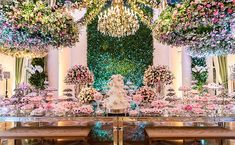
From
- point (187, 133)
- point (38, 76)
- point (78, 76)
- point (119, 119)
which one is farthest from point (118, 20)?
point (187, 133)

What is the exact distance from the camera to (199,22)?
5043mm

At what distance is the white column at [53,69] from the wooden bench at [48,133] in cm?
805

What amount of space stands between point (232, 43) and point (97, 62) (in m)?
6.93

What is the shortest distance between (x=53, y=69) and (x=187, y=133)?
9126mm

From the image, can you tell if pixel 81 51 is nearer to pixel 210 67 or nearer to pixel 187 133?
pixel 210 67

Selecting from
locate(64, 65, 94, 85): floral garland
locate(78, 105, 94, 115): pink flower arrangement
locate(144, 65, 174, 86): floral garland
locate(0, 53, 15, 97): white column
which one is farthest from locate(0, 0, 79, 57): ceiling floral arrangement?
locate(0, 53, 15, 97): white column

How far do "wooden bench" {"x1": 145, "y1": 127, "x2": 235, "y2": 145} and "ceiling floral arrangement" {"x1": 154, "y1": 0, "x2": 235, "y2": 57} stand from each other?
1.65 metres

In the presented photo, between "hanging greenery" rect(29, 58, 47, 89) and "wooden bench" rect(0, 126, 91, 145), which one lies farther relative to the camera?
"hanging greenery" rect(29, 58, 47, 89)

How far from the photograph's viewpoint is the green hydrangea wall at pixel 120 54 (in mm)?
13297

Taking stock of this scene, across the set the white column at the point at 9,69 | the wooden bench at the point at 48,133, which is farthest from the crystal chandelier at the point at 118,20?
the white column at the point at 9,69

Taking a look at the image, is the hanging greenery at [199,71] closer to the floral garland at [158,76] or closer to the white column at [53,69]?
the floral garland at [158,76]

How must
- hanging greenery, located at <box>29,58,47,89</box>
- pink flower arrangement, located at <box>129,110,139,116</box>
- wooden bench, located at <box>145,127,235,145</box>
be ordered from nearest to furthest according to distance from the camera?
wooden bench, located at <box>145,127,235,145</box> < pink flower arrangement, located at <box>129,110,139,116</box> < hanging greenery, located at <box>29,58,47,89</box>

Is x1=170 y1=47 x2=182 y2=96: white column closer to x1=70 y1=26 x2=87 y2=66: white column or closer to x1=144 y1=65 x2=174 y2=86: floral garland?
x1=70 y1=26 x2=87 y2=66: white column

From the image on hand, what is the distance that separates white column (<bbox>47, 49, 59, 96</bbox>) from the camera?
12.5 metres
